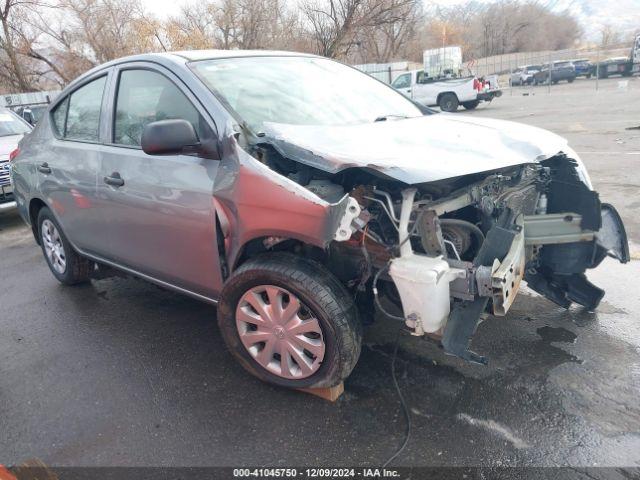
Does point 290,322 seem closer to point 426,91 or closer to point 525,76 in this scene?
point 426,91

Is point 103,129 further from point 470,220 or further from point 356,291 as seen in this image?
point 470,220

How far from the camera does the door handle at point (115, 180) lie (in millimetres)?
3367

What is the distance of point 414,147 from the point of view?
8.94 feet

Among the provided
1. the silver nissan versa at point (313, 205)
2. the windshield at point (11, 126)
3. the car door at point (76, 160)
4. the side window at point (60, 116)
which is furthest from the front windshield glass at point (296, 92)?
the windshield at point (11, 126)

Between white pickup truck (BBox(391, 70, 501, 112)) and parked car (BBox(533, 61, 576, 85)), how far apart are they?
54.6 feet

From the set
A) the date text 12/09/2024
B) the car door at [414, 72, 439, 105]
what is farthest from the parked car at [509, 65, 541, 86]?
the date text 12/09/2024

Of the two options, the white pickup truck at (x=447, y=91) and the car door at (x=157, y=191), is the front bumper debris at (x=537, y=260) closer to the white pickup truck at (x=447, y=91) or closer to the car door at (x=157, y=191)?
the car door at (x=157, y=191)

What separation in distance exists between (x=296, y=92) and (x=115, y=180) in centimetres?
132

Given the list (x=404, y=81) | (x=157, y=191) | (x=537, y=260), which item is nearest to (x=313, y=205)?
(x=157, y=191)

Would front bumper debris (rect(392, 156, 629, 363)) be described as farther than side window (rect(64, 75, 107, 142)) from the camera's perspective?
No

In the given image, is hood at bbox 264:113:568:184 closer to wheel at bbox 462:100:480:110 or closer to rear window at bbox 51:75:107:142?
rear window at bbox 51:75:107:142

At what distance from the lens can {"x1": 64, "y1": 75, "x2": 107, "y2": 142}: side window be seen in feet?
12.2

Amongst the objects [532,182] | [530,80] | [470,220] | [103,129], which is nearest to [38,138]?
[103,129]

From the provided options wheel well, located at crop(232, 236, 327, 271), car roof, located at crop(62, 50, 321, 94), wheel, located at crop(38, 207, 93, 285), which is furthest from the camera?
wheel, located at crop(38, 207, 93, 285)
